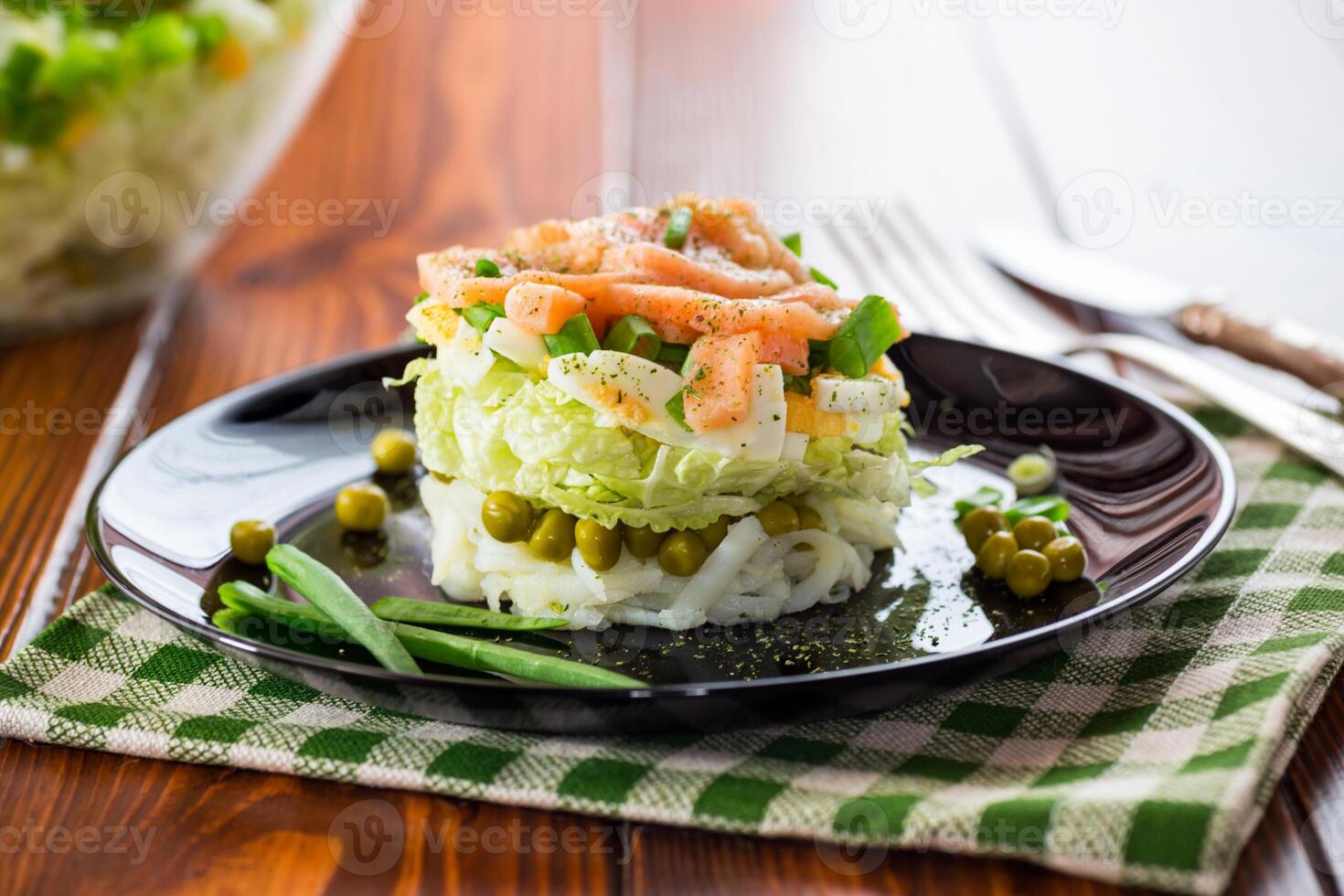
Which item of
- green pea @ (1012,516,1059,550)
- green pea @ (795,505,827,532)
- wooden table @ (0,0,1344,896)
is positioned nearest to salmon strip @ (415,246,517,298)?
green pea @ (795,505,827,532)

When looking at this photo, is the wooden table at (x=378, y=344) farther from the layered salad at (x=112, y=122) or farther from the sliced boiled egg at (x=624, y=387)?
the sliced boiled egg at (x=624, y=387)

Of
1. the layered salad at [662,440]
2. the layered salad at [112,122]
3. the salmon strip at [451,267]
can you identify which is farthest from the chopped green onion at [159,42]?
the layered salad at [662,440]

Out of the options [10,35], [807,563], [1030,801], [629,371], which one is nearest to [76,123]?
[10,35]

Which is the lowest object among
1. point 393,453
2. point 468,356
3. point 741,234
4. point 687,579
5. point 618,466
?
point 393,453

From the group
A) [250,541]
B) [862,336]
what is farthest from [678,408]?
[250,541]

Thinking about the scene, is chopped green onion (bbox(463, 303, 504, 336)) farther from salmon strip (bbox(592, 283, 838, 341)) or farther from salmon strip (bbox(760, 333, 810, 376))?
salmon strip (bbox(760, 333, 810, 376))

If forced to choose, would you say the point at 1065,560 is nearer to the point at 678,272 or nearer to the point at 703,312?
the point at 703,312

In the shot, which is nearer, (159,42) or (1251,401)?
(1251,401)
